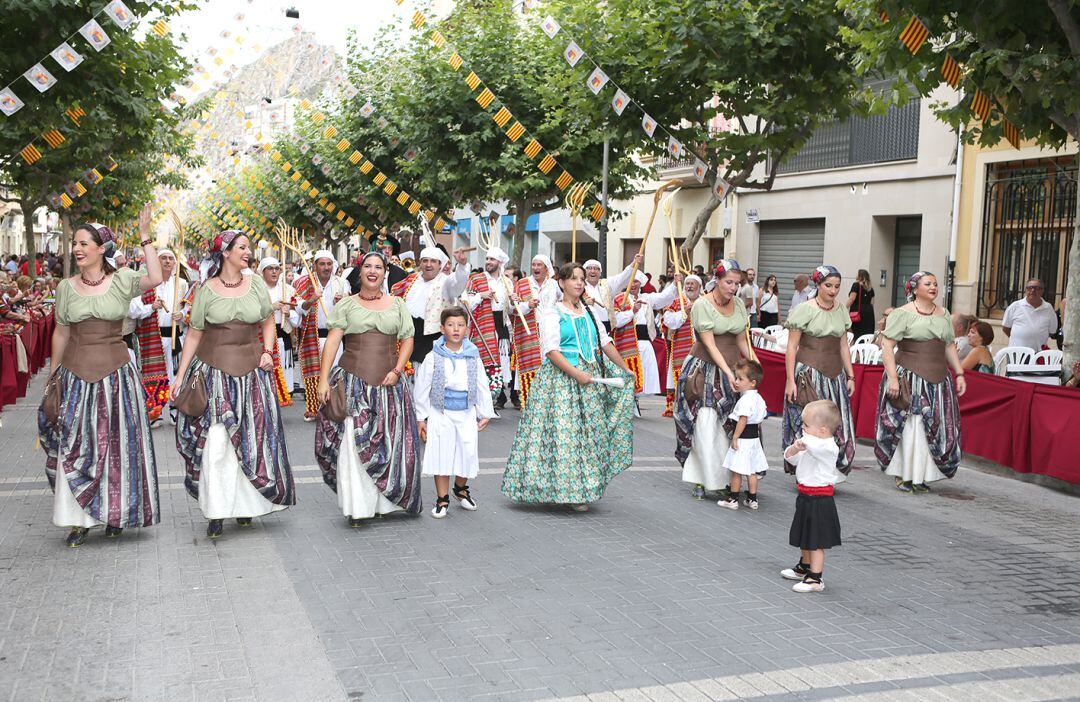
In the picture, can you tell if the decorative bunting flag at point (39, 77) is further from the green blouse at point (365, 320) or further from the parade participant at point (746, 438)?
the parade participant at point (746, 438)

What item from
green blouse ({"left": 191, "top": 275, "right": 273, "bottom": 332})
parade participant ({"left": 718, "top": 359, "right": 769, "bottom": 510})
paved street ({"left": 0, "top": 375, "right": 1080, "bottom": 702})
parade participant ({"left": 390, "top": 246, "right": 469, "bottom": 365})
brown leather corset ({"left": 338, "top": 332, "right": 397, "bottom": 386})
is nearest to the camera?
paved street ({"left": 0, "top": 375, "right": 1080, "bottom": 702})

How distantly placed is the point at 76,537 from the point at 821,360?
5.60 metres

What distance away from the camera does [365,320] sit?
772cm

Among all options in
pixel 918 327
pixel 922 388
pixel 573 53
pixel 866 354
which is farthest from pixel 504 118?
pixel 922 388

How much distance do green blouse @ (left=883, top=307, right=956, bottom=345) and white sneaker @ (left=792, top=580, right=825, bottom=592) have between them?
3.87 metres

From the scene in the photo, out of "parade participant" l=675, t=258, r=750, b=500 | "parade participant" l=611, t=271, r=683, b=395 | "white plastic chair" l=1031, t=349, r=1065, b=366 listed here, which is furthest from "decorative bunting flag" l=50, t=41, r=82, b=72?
"white plastic chair" l=1031, t=349, r=1065, b=366

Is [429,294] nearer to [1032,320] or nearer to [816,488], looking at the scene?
[816,488]

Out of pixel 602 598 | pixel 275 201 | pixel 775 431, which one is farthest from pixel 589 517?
pixel 275 201

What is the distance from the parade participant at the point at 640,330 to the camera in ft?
44.5

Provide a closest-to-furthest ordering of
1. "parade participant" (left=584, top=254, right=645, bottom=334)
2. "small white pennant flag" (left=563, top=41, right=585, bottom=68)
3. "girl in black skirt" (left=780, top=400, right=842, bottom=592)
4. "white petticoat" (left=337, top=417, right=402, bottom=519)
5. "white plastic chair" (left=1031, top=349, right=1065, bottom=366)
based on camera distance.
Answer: "girl in black skirt" (left=780, top=400, right=842, bottom=592) < "white petticoat" (left=337, top=417, right=402, bottom=519) < "parade participant" (left=584, top=254, right=645, bottom=334) < "white plastic chair" (left=1031, top=349, right=1065, bottom=366) < "small white pennant flag" (left=563, top=41, right=585, bottom=68)

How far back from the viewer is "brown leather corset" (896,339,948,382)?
382 inches

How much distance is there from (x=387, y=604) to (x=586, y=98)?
482 inches

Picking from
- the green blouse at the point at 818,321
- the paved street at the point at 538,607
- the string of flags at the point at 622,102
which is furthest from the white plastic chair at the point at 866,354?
the paved street at the point at 538,607

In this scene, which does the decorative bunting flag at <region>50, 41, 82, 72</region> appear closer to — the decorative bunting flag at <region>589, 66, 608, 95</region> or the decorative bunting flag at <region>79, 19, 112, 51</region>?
the decorative bunting flag at <region>79, 19, 112, 51</region>
